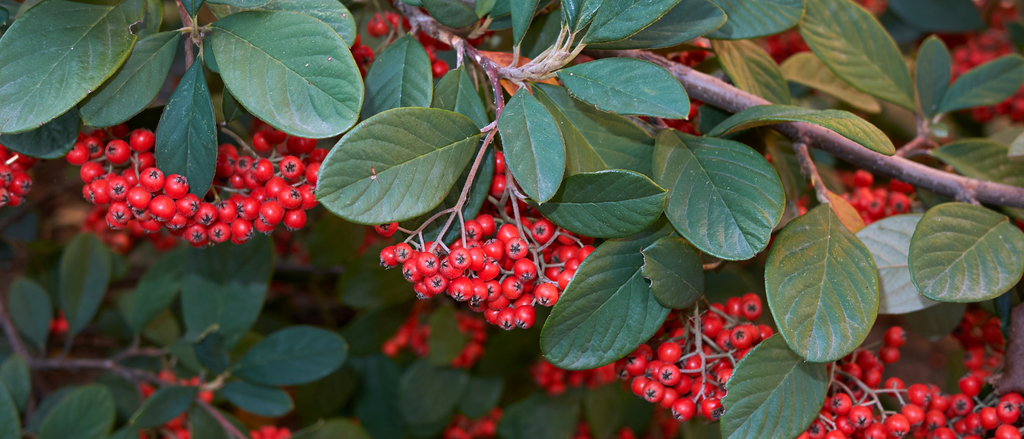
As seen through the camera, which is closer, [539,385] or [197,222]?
[197,222]

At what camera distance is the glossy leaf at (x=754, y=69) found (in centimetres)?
110

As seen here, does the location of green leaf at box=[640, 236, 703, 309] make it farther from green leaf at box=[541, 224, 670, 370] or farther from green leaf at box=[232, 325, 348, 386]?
green leaf at box=[232, 325, 348, 386]

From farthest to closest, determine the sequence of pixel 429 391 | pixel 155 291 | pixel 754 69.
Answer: pixel 429 391
pixel 155 291
pixel 754 69

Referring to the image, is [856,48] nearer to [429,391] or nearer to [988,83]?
[988,83]

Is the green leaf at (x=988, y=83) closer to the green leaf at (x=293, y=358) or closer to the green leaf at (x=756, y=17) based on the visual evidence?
the green leaf at (x=756, y=17)

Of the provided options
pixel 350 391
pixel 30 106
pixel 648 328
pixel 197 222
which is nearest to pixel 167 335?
pixel 350 391

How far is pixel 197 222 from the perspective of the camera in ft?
2.91

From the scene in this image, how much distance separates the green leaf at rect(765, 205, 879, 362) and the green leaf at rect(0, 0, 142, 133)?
96 centimetres

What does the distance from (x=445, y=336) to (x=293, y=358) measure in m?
0.45

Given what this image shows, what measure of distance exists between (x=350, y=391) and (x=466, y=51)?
57.1 inches

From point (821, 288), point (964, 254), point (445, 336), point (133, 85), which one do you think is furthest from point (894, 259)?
point (133, 85)

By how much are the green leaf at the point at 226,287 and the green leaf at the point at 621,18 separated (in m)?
1.08

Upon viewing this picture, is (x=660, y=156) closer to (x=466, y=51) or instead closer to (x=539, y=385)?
(x=466, y=51)

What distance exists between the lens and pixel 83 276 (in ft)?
5.67
